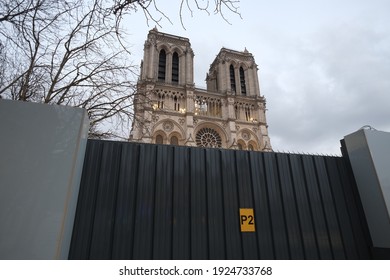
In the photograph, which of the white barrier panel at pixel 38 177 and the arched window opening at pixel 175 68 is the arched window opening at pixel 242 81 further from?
the white barrier panel at pixel 38 177

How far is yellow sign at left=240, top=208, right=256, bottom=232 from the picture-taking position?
9.27ft

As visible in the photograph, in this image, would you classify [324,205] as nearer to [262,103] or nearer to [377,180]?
[377,180]

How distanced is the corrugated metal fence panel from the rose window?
2505 centimetres

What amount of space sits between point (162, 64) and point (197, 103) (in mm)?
9051

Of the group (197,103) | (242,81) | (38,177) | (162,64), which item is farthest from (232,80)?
(38,177)

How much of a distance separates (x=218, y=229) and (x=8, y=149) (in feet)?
8.77

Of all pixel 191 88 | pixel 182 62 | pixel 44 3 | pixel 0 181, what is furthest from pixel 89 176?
pixel 182 62

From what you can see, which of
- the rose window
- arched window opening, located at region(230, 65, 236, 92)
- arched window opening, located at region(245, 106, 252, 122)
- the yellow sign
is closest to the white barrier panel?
the yellow sign

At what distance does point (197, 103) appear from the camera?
103 ft

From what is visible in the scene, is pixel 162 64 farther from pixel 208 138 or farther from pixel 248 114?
pixel 248 114

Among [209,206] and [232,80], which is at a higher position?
[232,80]

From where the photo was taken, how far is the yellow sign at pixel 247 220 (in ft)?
9.27

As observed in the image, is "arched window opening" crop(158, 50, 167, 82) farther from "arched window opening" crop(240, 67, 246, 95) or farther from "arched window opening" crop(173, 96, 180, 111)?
"arched window opening" crop(240, 67, 246, 95)

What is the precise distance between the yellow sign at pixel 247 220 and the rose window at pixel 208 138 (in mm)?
25374
